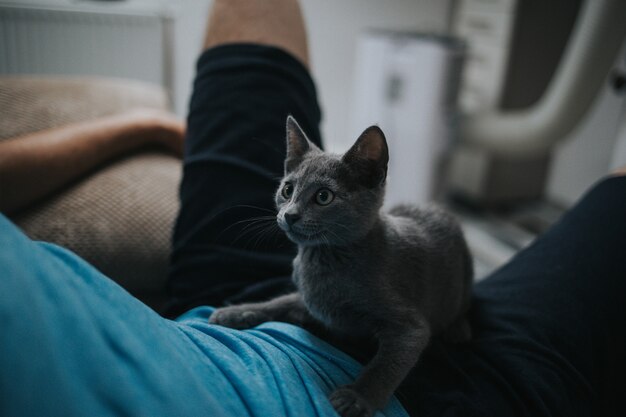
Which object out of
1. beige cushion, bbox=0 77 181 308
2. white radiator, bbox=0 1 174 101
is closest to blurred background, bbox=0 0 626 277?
white radiator, bbox=0 1 174 101

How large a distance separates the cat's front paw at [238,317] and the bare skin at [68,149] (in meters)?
0.49

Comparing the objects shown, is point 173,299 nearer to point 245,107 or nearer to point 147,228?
point 147,228

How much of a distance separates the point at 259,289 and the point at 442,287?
0.29 meters

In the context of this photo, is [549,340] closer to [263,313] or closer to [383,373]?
[383,373]

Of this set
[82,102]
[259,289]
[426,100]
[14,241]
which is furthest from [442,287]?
[426,100]

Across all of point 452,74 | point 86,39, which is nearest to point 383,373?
point 452,74

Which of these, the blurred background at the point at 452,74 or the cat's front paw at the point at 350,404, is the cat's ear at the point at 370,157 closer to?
the cat's front paw at the point at 350,404

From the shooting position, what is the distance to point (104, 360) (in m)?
0.43

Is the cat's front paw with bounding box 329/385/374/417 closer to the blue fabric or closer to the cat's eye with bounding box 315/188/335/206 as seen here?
the blue fabric

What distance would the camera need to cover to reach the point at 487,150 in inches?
87.5

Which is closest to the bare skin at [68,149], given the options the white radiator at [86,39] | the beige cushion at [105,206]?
the beige cushion at [105,206]

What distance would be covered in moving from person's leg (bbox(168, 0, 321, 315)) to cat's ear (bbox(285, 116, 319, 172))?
0.11m

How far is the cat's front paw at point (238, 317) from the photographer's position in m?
0.73

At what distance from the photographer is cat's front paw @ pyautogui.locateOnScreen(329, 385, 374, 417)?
558 mm
